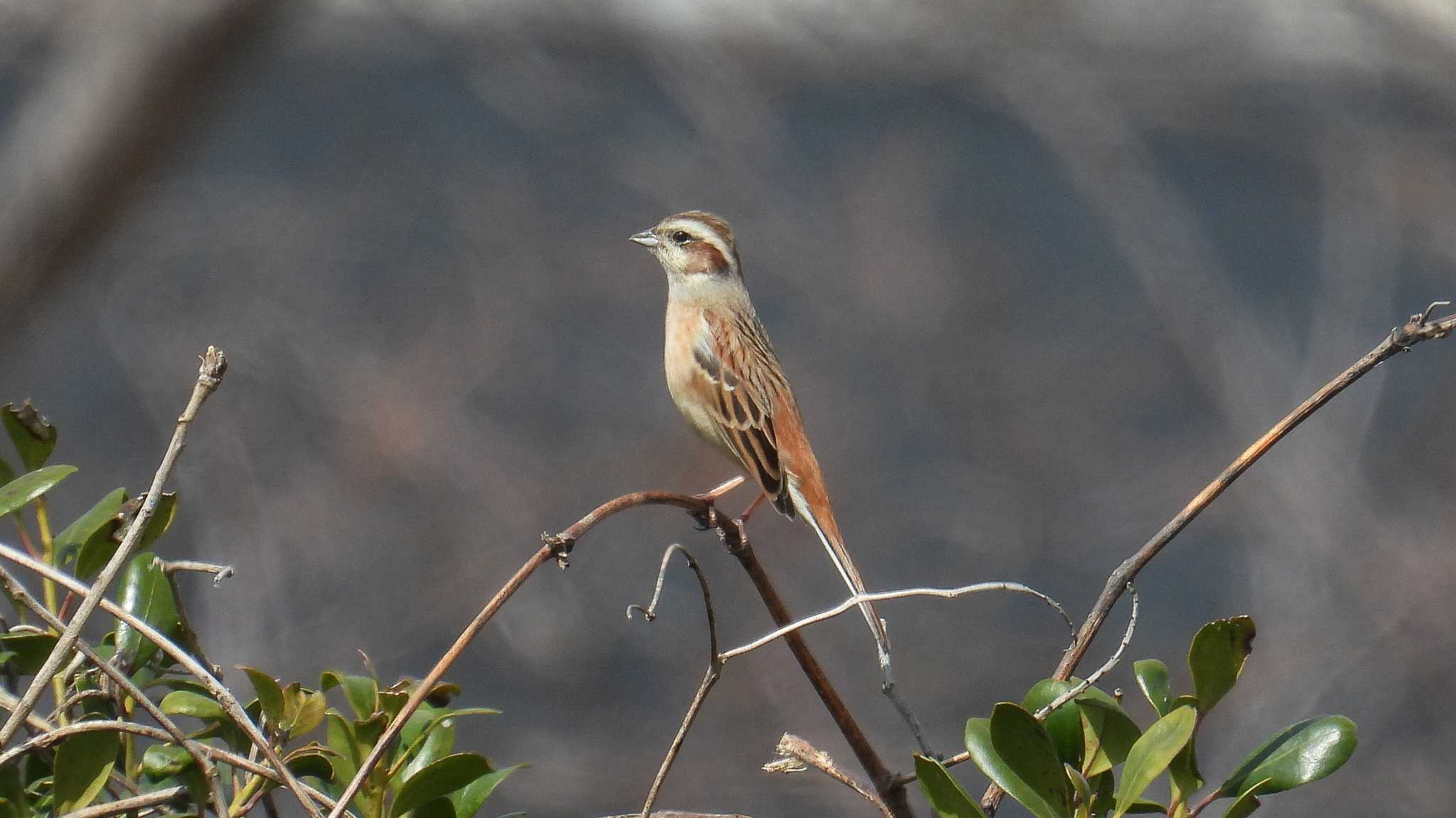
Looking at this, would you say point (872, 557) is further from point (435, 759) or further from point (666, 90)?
point (435, 759)

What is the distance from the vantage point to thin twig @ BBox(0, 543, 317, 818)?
117 centimetres

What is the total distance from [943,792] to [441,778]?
404mm

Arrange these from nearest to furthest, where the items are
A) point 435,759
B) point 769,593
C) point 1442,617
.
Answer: point 435,759
point 769,593
point 1442,617

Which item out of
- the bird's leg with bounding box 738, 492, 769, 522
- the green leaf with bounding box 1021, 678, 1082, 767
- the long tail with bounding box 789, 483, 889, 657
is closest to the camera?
the green leaf with bounding box 1021, 678, 1082, 767

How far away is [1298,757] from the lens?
3.96 ft

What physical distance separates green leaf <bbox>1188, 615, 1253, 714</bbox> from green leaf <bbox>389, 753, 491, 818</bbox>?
0.58 meters

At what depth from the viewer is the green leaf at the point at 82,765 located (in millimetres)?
1202

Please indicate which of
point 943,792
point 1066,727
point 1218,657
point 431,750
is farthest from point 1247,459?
point 431,750

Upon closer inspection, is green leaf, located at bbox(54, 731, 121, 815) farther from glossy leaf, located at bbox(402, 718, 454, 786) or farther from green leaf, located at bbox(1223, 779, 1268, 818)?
green leaf, located at bbox(1223, 779, 1268, 818)

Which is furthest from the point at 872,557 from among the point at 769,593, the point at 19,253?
the point at 769,593

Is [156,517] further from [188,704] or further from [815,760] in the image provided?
[815,760]

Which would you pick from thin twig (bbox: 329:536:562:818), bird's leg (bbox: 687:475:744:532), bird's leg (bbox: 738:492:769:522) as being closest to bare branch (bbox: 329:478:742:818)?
thin twig (bbox: 329:536:562:818)

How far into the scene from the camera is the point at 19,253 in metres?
4.00

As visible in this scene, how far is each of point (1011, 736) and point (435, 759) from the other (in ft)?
1.69
